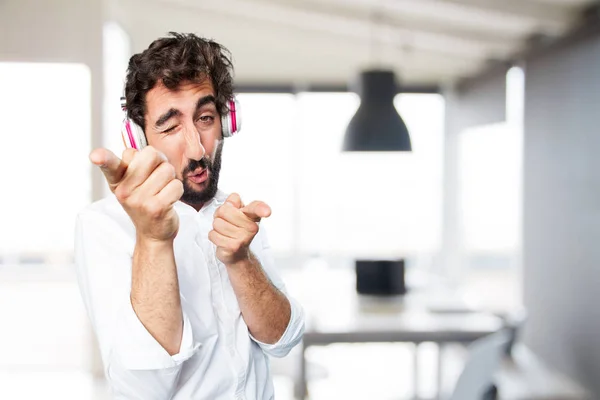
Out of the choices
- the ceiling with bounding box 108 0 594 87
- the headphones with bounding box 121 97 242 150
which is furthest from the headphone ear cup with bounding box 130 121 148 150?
the ceiling with bounding box 108 0 594 87

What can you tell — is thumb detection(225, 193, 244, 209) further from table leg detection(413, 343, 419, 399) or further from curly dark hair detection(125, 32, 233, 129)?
table leg detection(413, 343, 419, 399)

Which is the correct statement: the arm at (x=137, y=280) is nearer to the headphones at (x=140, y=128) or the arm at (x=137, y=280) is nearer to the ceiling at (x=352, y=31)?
the headphones at (x=140, y=128)

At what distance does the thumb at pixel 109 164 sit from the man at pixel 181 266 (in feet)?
0.10

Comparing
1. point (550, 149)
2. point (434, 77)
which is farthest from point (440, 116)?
point (550, 149)

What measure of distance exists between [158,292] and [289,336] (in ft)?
1.25

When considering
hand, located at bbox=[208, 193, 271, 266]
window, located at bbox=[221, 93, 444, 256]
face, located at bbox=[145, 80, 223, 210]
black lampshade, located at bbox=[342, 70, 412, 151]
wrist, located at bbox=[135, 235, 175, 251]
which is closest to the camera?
wrist, located at bbox=[135, 235, 175, 251]

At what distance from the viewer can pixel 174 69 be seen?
4.23ft

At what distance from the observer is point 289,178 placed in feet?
33.0

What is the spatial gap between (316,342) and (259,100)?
624 centimetres

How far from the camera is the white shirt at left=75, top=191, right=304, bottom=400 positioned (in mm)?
1120

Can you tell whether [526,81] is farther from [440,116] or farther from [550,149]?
[440,116]

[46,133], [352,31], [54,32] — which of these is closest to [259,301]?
[54,32]

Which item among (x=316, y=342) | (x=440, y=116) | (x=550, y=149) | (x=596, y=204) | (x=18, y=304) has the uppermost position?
(x=440, y=116)

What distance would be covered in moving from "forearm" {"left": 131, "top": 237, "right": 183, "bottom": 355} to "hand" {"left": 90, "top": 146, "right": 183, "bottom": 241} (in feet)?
0.21
